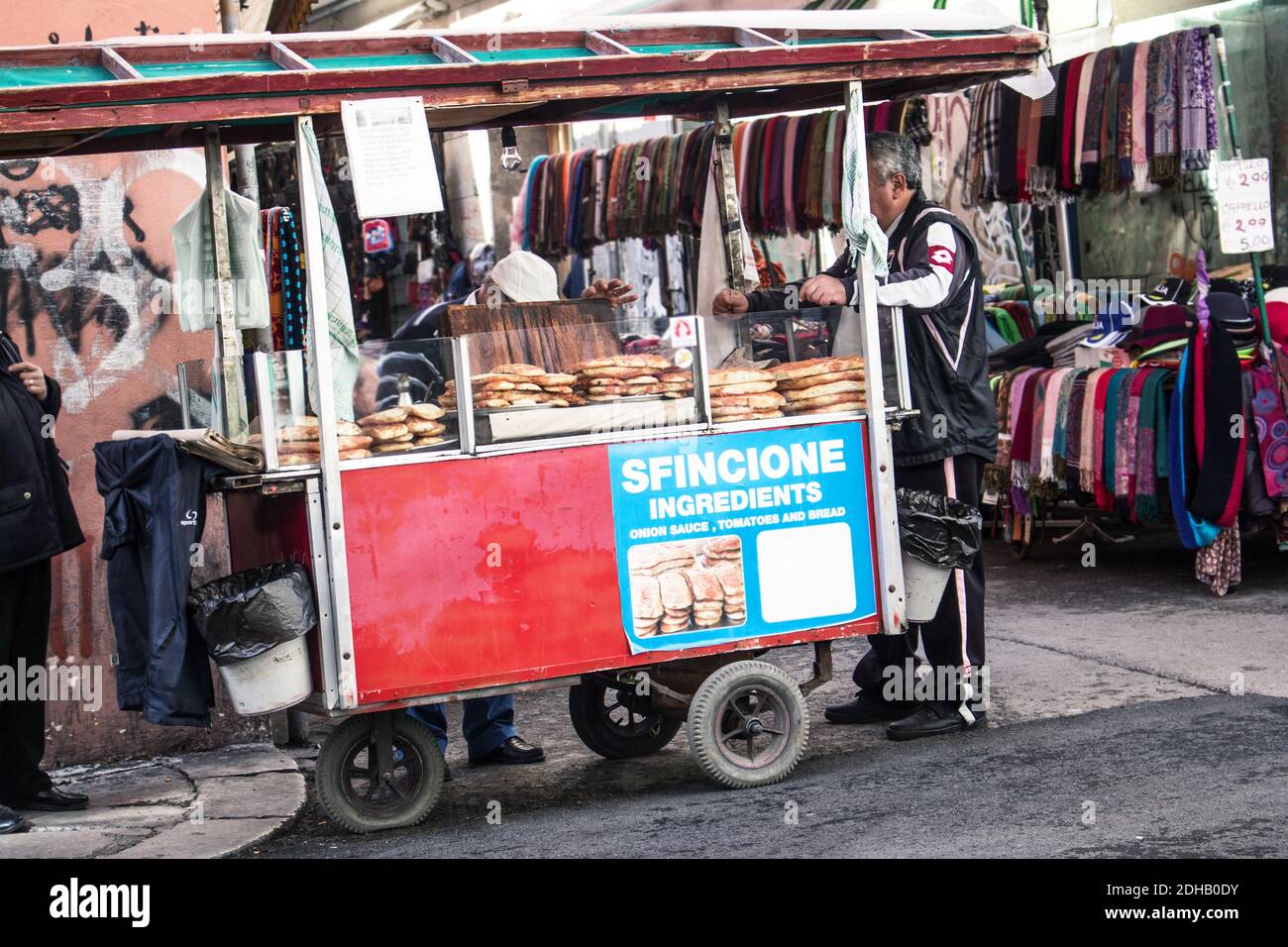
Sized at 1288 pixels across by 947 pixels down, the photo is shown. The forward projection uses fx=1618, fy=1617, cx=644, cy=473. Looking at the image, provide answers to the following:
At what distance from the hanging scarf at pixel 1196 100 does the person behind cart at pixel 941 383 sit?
2990 mm

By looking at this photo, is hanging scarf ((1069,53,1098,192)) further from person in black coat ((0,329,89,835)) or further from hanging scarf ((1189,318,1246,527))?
person in black coat ((0,329,89,835))

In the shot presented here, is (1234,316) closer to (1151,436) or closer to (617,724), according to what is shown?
(1151,436)

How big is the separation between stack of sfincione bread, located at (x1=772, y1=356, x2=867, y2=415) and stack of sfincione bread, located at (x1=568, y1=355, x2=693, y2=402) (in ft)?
1.27

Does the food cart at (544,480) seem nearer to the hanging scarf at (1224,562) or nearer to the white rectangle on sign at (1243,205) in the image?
the white rectangle on sign at (1243,205)

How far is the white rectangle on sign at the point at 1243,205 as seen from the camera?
858cm

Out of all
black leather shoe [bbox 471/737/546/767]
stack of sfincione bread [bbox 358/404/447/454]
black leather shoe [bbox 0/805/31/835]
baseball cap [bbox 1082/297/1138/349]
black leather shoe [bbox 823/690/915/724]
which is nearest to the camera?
stack of sfincione bread [bbox 358/404/447/454]

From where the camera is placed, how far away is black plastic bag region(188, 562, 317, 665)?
4977mm

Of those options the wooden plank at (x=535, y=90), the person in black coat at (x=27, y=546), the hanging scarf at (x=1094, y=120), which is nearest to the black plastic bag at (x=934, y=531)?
the wooden plank at (x=535, y=90)

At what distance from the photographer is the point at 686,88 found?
5344 mm

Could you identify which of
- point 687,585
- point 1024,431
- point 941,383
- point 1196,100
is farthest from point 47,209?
point 1196,100

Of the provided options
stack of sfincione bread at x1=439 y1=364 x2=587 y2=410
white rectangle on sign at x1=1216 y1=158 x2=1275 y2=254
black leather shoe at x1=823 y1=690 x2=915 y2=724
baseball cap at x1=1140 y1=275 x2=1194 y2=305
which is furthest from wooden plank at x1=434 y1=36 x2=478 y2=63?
baseball cap at x1=1140 y1=275 x2=1194 y2=305

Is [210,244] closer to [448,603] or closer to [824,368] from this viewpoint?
[448,603]

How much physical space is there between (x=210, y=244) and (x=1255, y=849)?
13.2ft

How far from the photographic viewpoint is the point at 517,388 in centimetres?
532
